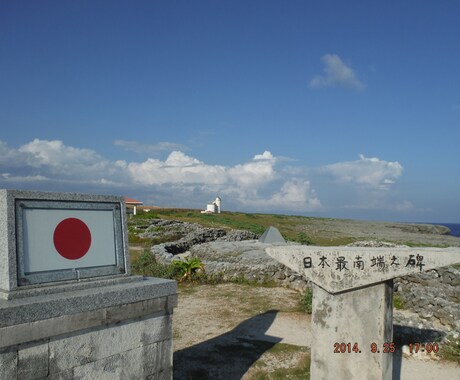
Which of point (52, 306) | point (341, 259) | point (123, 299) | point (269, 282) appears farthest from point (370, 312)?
point (269, 282)

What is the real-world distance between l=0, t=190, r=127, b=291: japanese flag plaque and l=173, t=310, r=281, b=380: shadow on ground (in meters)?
3.29

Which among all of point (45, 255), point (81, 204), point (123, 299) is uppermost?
point (81, 204)

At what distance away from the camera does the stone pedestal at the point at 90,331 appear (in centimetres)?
419

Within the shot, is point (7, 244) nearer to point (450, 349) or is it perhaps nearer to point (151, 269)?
point (450, 349)

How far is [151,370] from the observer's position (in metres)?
5.61

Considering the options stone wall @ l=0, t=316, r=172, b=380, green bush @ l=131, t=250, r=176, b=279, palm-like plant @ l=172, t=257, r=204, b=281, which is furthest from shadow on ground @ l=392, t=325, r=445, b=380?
green bush @ l=131, t=250, r=176, b=279

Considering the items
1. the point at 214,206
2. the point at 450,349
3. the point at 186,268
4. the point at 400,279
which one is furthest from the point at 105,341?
the point at 214,206

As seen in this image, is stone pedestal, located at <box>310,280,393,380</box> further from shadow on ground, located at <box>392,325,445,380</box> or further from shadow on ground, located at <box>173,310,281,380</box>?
shadow on ground, located at <box>392,325,445,380</box>

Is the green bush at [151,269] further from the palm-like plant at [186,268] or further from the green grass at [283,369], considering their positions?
the green grass at [283,369]

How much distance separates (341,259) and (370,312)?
0.90 m

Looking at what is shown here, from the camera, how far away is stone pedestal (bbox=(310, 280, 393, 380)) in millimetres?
6215

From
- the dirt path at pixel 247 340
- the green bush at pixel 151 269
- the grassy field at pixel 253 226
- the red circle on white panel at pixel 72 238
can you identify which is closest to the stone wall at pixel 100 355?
the red circle on white panel at pixel 72 238

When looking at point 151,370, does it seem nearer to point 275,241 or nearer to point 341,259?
point 341,259

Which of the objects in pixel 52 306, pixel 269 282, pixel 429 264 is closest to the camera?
pixel 52 306
